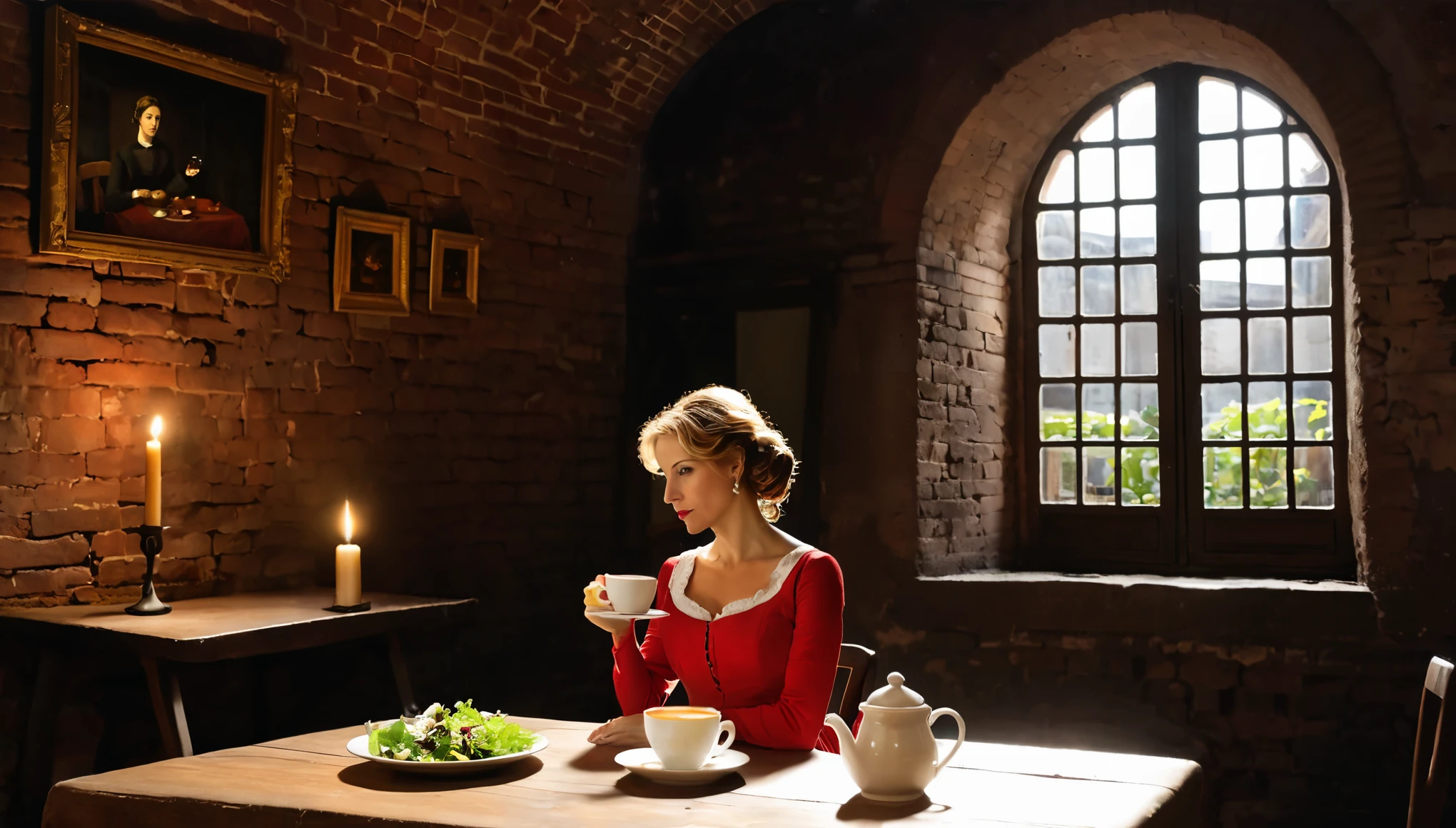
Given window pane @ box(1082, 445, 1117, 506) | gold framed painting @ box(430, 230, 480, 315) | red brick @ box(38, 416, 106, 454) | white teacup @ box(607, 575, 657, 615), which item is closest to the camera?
white teacup @ box(607, 575, 657, 615)

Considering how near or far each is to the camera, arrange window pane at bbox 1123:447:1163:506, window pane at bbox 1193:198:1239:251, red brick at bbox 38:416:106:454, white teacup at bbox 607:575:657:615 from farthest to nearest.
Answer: window pane at bbox 1123:447:1163:506 < window pane at bbox 1193:198:1239:251 < red brick at bbox 38:416:106:454 < white teacup at bbox 607:575:657:615

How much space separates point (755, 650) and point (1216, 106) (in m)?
4.05

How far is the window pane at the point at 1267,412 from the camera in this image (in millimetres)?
5211

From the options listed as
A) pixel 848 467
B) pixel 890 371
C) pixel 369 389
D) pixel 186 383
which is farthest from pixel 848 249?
pixel 186 383

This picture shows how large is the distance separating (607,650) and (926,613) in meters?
1.55

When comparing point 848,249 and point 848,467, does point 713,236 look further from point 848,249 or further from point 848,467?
point 848,467

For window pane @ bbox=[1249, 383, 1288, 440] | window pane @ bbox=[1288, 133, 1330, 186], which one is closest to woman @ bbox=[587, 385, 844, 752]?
window pane @ bbox=[1249, 383, 1288, 440]

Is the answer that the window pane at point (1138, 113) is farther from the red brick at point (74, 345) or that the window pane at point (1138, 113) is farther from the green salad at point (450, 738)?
the green salad at point (450, 738)

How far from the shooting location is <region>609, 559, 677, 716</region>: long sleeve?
257cm

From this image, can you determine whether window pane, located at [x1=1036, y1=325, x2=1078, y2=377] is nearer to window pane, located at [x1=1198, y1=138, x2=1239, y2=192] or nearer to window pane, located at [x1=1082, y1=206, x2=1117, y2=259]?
window pane, located at [x1=1082, y1=206, x2=1117, y2=259]

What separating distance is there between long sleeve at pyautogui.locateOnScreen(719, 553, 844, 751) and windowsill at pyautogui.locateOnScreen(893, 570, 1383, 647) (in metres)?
2.65

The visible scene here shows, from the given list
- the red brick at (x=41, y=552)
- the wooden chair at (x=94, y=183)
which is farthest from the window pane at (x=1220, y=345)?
the red brick at (x=41, y=552)

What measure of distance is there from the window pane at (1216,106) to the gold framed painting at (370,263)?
11.6 feet

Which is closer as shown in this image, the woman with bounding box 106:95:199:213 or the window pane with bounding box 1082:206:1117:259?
the woman with bounding box 106:95:199:213
